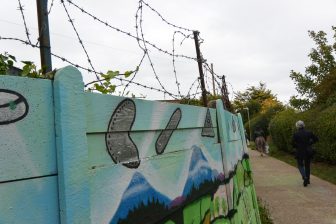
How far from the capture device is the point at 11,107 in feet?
3.68

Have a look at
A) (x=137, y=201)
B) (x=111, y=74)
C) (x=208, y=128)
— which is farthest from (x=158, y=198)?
(x=208, y=128)

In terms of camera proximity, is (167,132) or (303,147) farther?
(303,147)

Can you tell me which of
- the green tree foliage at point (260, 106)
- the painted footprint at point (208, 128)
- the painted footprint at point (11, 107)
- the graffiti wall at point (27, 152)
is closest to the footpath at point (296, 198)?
the painted footprint at point (208, 128)

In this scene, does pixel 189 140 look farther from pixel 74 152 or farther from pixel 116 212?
pixel 74 152

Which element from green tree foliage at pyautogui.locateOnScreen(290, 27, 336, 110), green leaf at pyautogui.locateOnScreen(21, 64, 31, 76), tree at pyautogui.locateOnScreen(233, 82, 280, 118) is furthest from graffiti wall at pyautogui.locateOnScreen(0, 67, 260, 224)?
tree at pyautogui.locateOnScreen(233, 82, 280, 118)

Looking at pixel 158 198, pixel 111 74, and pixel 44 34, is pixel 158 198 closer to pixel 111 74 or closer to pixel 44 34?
pixel 111 74

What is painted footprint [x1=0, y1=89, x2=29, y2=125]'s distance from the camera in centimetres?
110

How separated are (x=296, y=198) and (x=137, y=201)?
7.80m

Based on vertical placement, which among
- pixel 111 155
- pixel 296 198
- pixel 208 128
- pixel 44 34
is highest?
pixel 44 34

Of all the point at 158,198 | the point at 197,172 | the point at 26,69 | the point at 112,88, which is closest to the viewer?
the point at 26,69

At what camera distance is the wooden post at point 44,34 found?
5.70ft

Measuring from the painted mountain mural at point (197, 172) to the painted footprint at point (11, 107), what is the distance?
1358 mm

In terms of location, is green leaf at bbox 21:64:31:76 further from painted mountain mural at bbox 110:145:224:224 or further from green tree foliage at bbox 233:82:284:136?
green tree foliage at bbox 233:82:284:136

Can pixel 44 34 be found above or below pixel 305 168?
above
